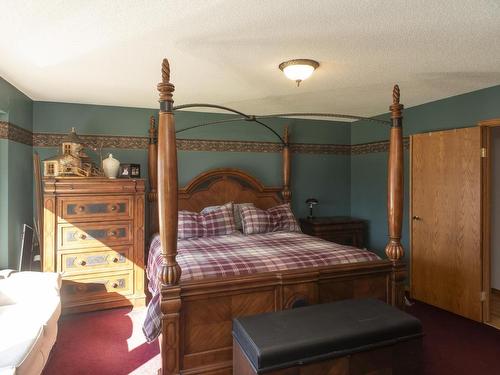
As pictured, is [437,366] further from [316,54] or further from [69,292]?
[69,292]

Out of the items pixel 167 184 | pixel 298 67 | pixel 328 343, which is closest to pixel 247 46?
pixel 298 67

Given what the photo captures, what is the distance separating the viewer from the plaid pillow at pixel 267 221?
376 centimetres

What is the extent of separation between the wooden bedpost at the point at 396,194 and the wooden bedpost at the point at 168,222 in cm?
159

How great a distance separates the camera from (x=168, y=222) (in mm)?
1896

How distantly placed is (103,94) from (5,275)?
194cm

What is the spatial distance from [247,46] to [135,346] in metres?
2.53

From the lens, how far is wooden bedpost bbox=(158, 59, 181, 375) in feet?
6.19

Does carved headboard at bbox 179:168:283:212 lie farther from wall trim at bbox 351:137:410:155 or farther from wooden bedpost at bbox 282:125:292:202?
wall trim at bbox 351:137:410:155

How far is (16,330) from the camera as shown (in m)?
1.96

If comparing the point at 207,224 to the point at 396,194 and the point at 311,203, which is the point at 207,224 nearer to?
the point at 311,203

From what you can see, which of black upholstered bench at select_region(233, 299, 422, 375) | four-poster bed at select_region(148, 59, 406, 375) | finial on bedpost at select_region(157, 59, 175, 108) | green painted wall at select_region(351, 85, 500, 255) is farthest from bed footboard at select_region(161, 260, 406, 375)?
green painted wall at select_region(351, 85, 500, 255)

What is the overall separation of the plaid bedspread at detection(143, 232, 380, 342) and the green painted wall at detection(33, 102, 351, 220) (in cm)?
129

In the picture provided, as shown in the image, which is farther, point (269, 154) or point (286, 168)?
point (269, 154)

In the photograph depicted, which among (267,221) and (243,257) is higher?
(267,221)
